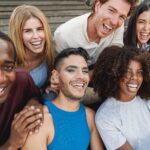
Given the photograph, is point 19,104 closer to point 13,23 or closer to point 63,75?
point 63,75

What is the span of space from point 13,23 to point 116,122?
1078 millimetres

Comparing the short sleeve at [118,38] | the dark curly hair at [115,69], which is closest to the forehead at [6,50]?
the dark curly hair at [115,69]

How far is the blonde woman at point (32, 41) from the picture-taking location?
2736 millimetres

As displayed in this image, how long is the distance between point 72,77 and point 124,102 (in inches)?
17.5

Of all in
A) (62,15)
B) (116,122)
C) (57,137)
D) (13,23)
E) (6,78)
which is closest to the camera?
(6,78)

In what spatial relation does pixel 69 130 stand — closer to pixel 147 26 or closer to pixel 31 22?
pixel 31 22

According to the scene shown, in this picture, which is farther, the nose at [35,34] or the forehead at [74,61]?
the nose at [35,34]

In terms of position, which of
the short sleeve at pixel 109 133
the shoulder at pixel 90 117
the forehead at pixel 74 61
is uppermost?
the forehead at pixel 74 61

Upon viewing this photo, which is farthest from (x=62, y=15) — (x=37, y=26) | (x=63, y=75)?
(x=63, y=75)

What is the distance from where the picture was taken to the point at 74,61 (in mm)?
2412

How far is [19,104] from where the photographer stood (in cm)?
236

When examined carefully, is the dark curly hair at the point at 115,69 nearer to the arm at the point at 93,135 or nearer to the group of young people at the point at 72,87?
the group of young people at the point at 72,87

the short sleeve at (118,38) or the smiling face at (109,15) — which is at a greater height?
the smiling face at (109,15)

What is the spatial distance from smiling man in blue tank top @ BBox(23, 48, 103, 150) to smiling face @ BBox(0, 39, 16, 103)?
0.34 m
